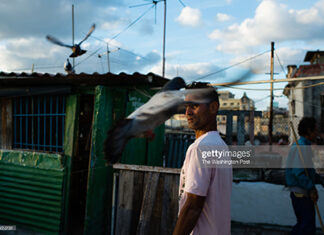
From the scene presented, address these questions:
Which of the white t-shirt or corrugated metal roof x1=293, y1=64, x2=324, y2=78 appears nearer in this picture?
the white t-shirt

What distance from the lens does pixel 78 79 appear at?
4.46m

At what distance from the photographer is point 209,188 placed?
1.57 metres

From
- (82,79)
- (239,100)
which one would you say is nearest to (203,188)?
(82,79)

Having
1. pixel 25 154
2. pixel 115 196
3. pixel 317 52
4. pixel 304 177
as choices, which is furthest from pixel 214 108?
pixel 317 52

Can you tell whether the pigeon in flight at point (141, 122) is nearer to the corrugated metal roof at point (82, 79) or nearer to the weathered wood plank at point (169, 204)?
the weathered wood plank at point (169, 204)

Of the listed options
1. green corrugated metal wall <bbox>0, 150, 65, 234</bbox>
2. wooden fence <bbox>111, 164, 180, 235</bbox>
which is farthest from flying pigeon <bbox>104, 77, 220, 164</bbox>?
green corrugated metal wall <bbox>0, 150, 65, 234</bbox>

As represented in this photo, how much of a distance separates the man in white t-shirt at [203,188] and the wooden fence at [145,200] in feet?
6.22

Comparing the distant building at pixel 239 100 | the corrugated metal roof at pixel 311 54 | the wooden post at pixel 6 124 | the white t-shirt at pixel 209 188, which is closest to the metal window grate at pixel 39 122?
the wooden post at pixel 6 124

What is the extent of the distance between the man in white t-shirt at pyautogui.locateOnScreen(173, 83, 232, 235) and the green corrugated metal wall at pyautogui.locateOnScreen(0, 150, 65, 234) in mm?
3746

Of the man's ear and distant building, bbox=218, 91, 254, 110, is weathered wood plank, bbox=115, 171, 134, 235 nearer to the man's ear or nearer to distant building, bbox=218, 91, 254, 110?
distant building, bbox=218, 91, 254, 110

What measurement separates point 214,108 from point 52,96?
4273mm

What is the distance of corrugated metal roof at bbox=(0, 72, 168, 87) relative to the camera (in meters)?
4.27

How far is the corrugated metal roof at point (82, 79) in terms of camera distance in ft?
14.0

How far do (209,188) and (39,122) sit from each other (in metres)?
4.62
